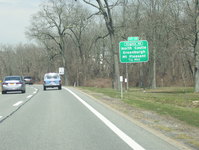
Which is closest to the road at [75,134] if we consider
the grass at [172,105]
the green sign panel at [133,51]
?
the grass at [172,105]

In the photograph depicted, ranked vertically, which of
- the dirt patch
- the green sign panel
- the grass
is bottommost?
the dirt patch

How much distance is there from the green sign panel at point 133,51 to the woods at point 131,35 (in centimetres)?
916

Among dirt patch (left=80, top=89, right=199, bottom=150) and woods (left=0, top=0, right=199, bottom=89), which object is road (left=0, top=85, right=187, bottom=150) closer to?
dirt patch (left=80, top=89, right=199, bottom=150)

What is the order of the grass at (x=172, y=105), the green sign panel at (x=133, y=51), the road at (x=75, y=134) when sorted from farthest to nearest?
1. the green sign panel at (x=133, y=51)
2. the grass at (x=172, y=105)
3. the road at (x=75, y=134)

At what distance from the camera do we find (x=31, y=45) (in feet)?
352

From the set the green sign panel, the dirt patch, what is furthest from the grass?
the green sign panel

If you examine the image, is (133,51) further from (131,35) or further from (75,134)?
(131,35)

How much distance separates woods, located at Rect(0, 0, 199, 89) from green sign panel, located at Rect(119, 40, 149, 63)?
9.16 meters

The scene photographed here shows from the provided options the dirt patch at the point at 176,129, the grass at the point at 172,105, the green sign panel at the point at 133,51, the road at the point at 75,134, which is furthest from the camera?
the green sign panel at the point at 133,51

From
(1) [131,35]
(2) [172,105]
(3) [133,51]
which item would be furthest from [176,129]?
(1) [131,35]

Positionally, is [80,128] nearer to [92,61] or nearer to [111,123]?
[111,123]

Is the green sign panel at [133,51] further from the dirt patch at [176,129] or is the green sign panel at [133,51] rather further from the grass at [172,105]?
the dirt patch at [176,129]

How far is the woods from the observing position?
3353 cm

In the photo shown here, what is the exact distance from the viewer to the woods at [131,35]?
33531mm
